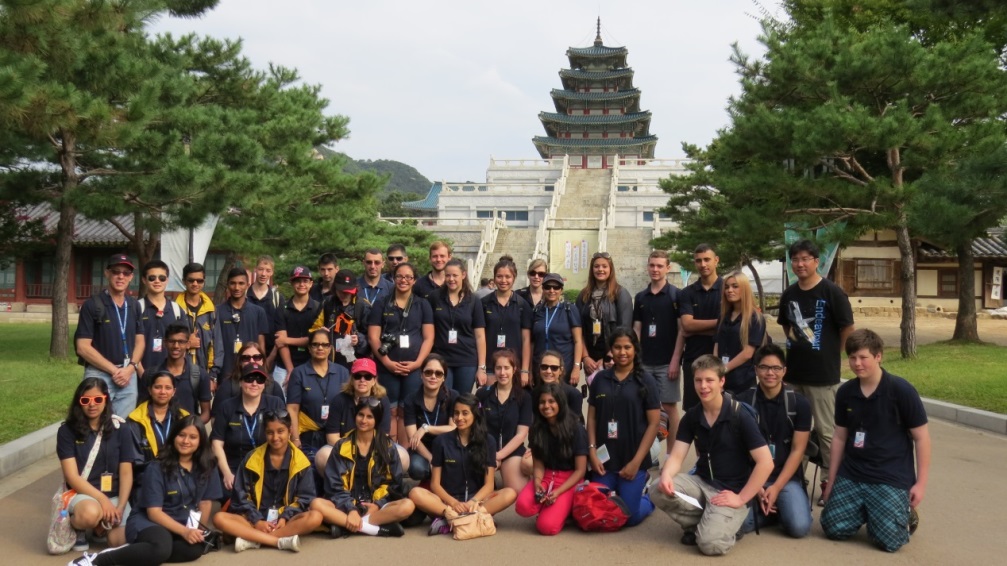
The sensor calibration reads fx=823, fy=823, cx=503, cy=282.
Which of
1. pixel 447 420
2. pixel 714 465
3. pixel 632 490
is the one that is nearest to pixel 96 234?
pixel 447 420

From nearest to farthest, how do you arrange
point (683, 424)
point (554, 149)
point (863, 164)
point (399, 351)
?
point (683, 424) < point (399, 351) < point (863, 164) < point (554, 149)

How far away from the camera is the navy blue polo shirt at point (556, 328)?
6672mm

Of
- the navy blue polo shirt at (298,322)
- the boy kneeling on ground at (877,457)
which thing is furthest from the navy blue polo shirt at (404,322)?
the boy kneeling on ground at (877,457)

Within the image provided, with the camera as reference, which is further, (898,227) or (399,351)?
(898,227)

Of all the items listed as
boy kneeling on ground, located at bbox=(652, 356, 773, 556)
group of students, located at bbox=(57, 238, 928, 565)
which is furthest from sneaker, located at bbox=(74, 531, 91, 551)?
boy kneeling on ground, located at bbox=(652, 356, 773, 556)

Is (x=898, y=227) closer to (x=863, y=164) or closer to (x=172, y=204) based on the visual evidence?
(x=863, y=164)

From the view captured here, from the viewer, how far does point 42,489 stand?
5941 millimetres

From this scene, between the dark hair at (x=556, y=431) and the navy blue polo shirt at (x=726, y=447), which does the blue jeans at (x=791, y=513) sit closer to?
the navy blue polo shirt at (x=726, y=447)

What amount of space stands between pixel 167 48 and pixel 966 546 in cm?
1291

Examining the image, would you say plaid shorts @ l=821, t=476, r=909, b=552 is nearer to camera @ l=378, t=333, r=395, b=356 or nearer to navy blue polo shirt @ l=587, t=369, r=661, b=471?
navy blue polo shirt @ l=587, t=369, r=661, b=471

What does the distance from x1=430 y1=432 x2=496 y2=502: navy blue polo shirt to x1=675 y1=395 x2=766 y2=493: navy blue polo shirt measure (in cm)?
128

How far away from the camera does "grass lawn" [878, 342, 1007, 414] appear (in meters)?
9.59

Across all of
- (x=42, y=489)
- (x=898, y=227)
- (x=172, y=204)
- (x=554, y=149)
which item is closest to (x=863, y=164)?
(x=898, y=227)

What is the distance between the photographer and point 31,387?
9.58 m
